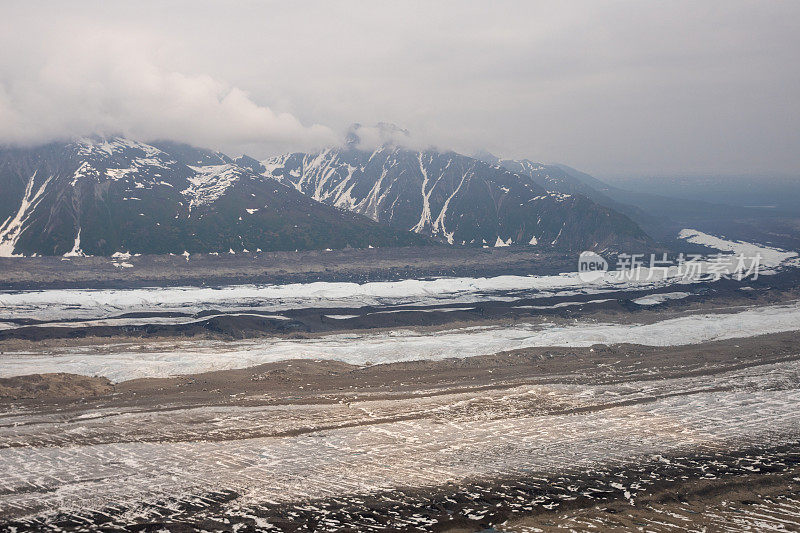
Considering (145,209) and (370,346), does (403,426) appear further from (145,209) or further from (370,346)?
(145,209)

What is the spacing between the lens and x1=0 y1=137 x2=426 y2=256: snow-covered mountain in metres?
145

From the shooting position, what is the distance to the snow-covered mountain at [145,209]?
14488cm

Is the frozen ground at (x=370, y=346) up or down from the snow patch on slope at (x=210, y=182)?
down

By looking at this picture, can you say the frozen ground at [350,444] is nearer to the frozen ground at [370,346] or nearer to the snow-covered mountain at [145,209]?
the frozen ground at [370,346]

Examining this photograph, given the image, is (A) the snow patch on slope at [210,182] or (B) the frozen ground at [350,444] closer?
A: (B) the frozen ground at [350,444]

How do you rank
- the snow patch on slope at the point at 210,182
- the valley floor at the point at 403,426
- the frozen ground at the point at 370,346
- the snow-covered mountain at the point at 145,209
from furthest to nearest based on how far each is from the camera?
the snow patch on slope at the point at 210,182 < the snow-covered mountain at the point at 145,209 < the frozen ground at the point at 370,346 < the valley floor at the point at 403,426

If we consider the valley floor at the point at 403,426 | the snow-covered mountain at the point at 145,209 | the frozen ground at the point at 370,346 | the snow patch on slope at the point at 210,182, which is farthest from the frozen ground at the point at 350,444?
the snow patch on slope at the point at 210,182

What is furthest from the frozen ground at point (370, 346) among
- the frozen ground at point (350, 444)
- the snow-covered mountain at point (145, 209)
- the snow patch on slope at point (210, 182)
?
the snow patch on slope at point (210, 182)

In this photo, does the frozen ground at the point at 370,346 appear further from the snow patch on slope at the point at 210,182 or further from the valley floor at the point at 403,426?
the snow patch on slope at the point at 210,182

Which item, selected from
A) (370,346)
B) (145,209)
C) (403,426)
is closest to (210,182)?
(145,209)

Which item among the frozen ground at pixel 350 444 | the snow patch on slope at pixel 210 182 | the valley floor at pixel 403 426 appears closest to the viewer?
the valley floor at pixel 403 426

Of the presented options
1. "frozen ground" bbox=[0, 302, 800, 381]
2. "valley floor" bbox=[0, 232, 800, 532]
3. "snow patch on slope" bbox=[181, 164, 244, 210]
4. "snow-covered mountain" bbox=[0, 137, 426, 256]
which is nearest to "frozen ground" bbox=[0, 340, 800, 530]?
"valley floor" bbox=[0, 232, 800, 532]

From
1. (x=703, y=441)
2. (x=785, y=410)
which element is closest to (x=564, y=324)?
(x=785, y=410)

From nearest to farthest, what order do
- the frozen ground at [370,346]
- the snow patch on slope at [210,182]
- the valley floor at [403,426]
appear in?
the valley floor at [403,426], the frozen ground at [370,346], the snow patch on slope at [210,182]
